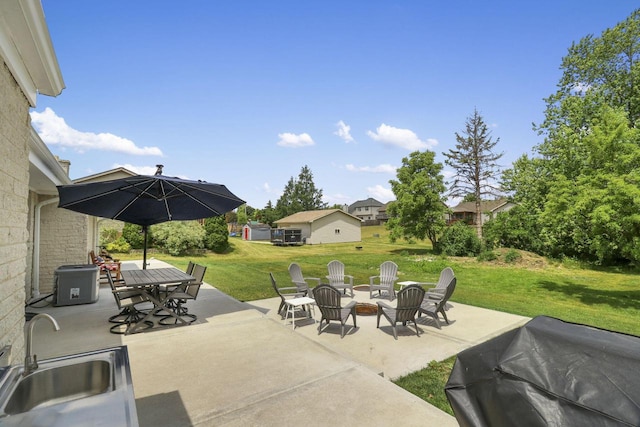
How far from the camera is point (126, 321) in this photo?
19.6ft

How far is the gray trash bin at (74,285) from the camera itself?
748cm

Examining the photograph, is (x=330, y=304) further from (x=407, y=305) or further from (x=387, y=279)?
(x=387, y=279)

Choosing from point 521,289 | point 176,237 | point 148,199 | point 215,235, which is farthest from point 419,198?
point 148,199

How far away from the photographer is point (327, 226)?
123ft

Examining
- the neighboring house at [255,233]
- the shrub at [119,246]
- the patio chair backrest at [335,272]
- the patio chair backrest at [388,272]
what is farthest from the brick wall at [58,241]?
the neighboring house at [255,233]

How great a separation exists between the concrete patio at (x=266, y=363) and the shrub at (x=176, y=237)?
15315 mm

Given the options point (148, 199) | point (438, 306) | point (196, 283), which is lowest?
point (438, 306)

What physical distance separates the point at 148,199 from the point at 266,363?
17.2 ft

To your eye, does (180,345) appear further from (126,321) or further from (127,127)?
(127,127)

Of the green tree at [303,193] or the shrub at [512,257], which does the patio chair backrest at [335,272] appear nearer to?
the shrub at [512,257]

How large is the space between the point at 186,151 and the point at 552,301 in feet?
54.0

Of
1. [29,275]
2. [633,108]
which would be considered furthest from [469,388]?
[633,108]

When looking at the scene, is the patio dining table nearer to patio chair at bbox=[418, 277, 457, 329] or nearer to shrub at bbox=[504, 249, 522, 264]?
patio chair at bbox=[418, 277, 457, 329]

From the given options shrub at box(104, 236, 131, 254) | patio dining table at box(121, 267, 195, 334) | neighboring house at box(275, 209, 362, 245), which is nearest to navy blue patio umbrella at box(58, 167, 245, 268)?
patio dining table at box(121, 267, 195, 334)
